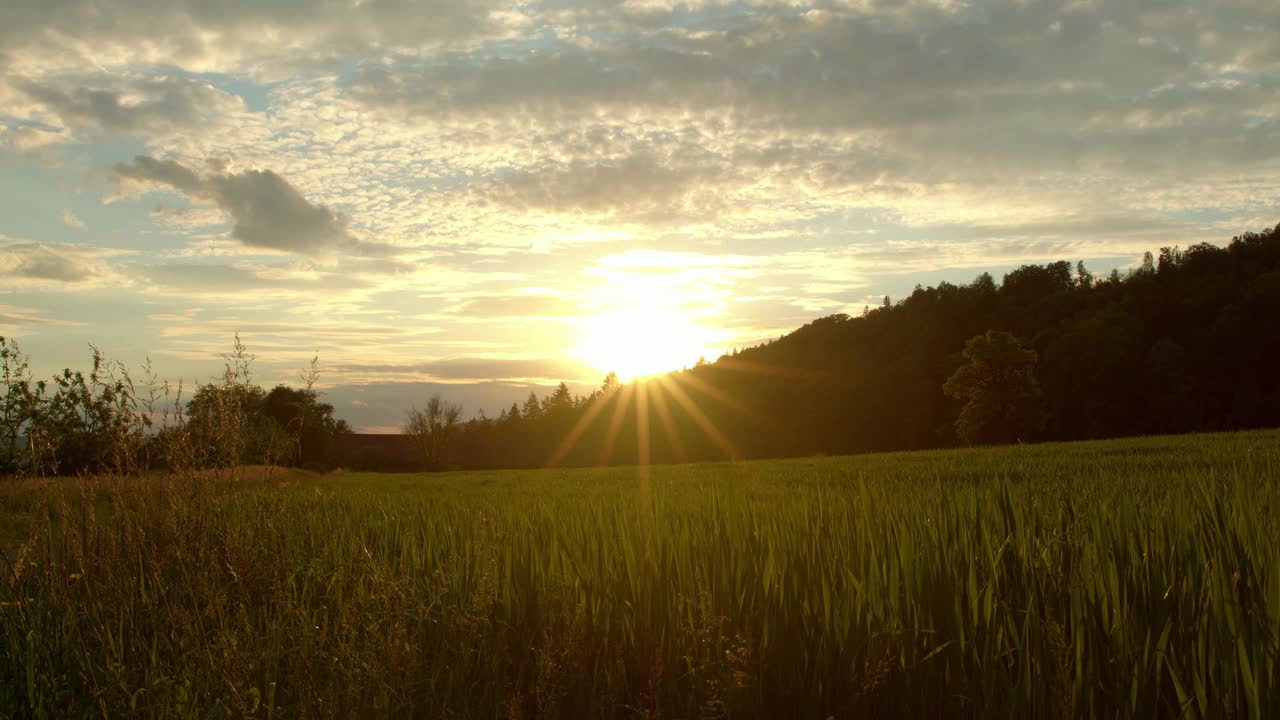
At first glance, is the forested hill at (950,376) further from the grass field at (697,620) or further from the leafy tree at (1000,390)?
the grass field at (697,620)

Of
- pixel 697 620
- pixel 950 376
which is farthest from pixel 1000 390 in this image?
pixel 697 620

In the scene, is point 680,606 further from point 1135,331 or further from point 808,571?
point 1135,331

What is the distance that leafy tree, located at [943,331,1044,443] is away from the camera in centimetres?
5334

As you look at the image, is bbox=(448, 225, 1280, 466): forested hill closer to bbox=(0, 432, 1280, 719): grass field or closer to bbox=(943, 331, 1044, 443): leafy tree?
bbox=(943, 331, 1044, 443): leafy tree

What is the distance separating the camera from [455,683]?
3.47m

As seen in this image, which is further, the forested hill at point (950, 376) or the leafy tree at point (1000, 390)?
the forested hill at point (950, 376)

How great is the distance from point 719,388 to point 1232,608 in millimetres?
83165

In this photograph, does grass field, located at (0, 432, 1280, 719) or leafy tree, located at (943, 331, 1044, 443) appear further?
leafy tree, located at (943, 331, 1044, 443)

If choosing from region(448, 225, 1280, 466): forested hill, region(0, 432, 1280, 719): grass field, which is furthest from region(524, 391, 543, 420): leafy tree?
region(0, 432, 1280, 719): grass field

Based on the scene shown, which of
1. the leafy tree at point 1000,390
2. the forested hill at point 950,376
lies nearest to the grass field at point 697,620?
the leafy tree at point 1000,390

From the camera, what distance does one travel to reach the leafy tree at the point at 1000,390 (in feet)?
175

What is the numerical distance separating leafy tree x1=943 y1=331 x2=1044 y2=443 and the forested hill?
1311 millimetres

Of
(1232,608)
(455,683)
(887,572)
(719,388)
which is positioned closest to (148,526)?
(455,683)

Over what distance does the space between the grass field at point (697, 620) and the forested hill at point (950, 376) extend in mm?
56604
